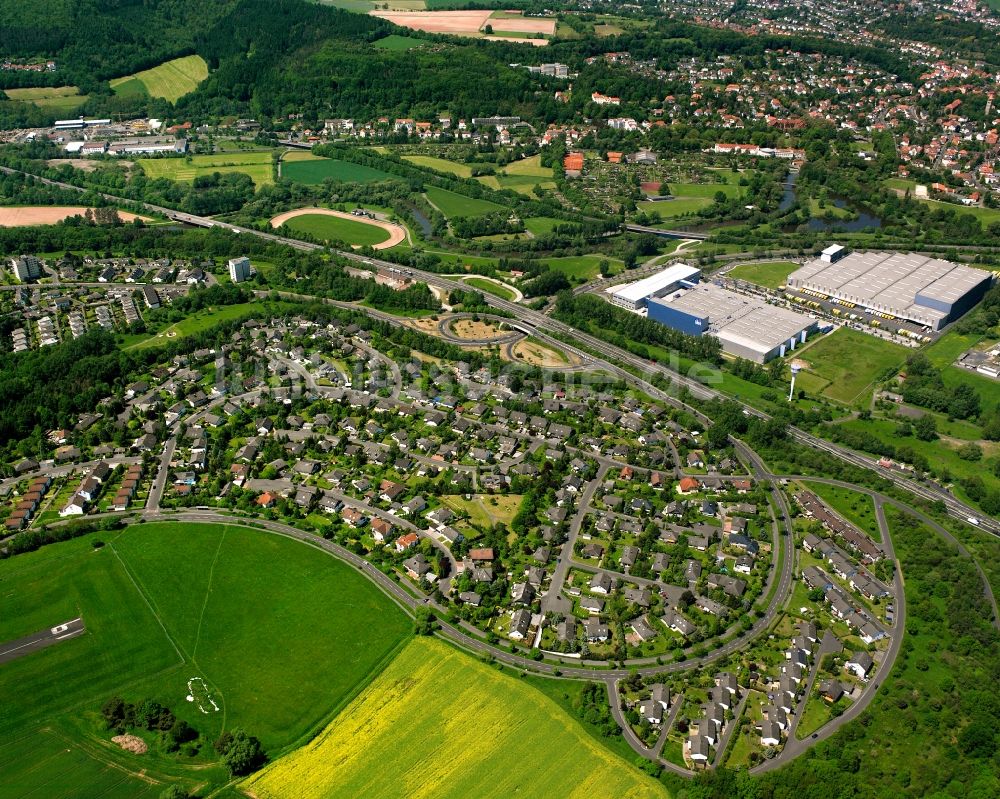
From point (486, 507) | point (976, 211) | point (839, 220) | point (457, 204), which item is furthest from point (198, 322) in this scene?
point (976, 211)

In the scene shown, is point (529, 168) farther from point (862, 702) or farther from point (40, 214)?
point (862, 702)

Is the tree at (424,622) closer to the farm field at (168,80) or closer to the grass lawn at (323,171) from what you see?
the grass lawn at (323,171)

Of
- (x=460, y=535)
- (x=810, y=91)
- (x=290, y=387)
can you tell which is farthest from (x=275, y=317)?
(x=810, y=91)

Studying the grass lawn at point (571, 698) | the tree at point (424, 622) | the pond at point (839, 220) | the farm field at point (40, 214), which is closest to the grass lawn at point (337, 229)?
the farm field at point (40, 214)

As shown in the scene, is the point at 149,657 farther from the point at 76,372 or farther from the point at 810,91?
the point at 810,91

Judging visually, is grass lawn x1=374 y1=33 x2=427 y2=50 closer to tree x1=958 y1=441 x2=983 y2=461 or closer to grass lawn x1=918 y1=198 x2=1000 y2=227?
grass lawn x1=918 y1=198 x2=1000 y2=227
